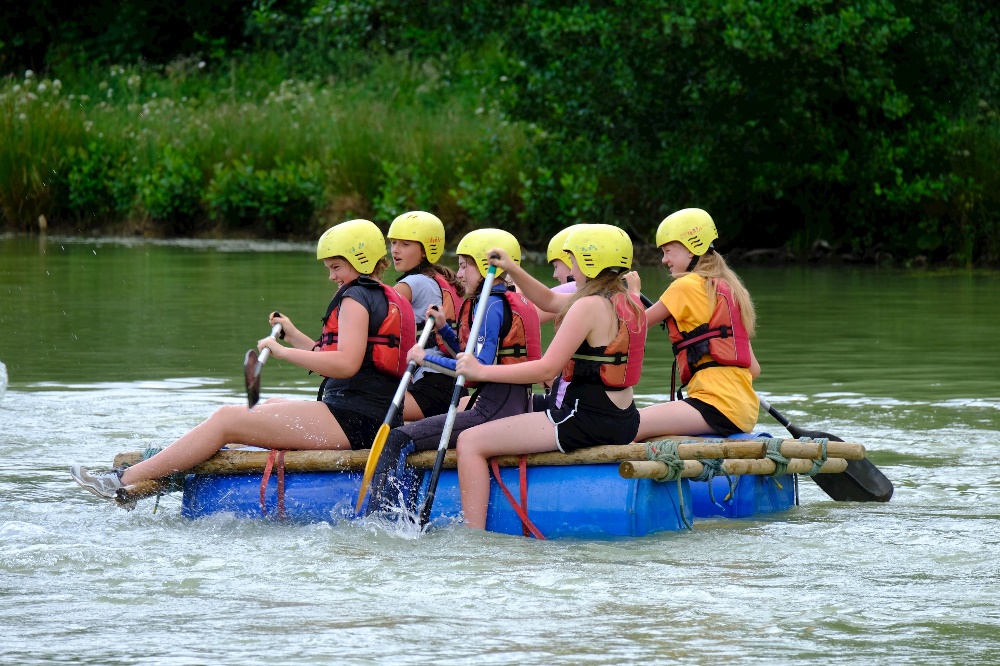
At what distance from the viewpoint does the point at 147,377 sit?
11.6 meters

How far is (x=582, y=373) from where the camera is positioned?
657 cm

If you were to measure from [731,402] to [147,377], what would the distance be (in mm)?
5515

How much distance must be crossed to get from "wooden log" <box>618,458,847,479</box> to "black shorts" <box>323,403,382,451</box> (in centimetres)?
111

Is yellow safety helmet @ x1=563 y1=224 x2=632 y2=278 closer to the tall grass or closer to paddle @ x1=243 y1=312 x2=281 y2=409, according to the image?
paddle @ x1=243 y1=312 x2=281 y2=409

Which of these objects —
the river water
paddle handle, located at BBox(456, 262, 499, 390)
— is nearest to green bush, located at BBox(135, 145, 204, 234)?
the river water

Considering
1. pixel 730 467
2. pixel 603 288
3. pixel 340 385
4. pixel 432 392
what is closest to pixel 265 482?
pixel 340 385

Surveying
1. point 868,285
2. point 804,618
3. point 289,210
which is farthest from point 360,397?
point 289,210

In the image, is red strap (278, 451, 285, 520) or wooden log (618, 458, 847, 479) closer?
wooden log (618, 458, 847, 479)

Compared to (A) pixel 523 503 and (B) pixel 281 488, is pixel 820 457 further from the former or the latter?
(B) pixel 281 488

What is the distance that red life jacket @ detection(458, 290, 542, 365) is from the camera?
6957 millimetres

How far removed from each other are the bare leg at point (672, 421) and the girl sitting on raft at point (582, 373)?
0.48 m

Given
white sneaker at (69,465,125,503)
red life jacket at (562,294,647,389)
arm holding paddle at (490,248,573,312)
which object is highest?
arm holding paddle at (490,248,573,312)

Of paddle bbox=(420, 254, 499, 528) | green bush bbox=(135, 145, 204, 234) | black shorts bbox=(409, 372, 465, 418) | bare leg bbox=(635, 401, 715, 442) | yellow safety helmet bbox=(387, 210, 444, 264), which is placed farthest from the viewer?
green bush bbox=(135, 145, 204, 234)

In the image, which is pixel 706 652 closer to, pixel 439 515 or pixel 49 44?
pixel 439 515
